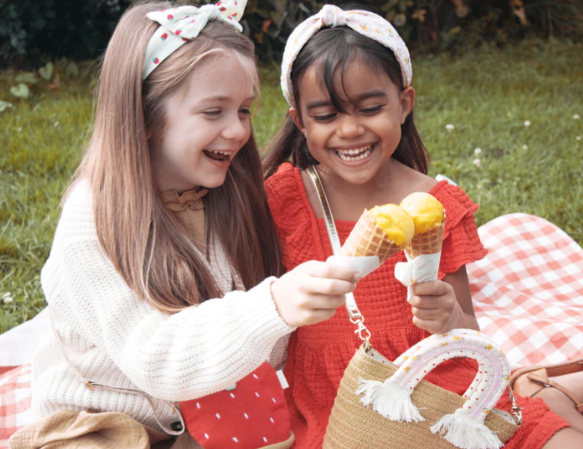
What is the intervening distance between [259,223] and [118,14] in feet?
16.2

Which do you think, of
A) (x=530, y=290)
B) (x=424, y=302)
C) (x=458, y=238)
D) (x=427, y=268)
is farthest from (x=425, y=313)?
(x=530, y=290)

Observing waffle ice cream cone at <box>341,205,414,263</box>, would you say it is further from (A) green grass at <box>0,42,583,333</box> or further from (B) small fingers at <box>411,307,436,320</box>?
(A) green grass at <box>0,42,583,333</box>

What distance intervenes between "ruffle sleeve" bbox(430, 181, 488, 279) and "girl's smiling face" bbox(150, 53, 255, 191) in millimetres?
690

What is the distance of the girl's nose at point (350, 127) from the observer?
201cm

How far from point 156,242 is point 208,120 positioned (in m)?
0.39

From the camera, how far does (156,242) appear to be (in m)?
1.93

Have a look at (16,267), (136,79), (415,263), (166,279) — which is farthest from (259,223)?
(16,267)

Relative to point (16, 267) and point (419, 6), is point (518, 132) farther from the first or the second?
point (16, 267)

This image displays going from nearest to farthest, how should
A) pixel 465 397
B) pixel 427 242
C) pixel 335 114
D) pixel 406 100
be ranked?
1. pixel 427 242
2. pixel 465 397
3. pixel 335 114
4. pixel 406 100

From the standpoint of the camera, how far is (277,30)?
21.5ft

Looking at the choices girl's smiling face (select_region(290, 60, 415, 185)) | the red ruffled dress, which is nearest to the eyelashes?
girl's smiling face (select_region(290, 60, 415, 185))

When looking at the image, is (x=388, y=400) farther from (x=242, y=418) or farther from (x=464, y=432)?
(x=242, y=418)

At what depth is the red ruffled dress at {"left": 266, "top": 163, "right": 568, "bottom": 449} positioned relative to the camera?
2057 millimetres

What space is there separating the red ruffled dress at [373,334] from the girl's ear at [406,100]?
0.85 ft
